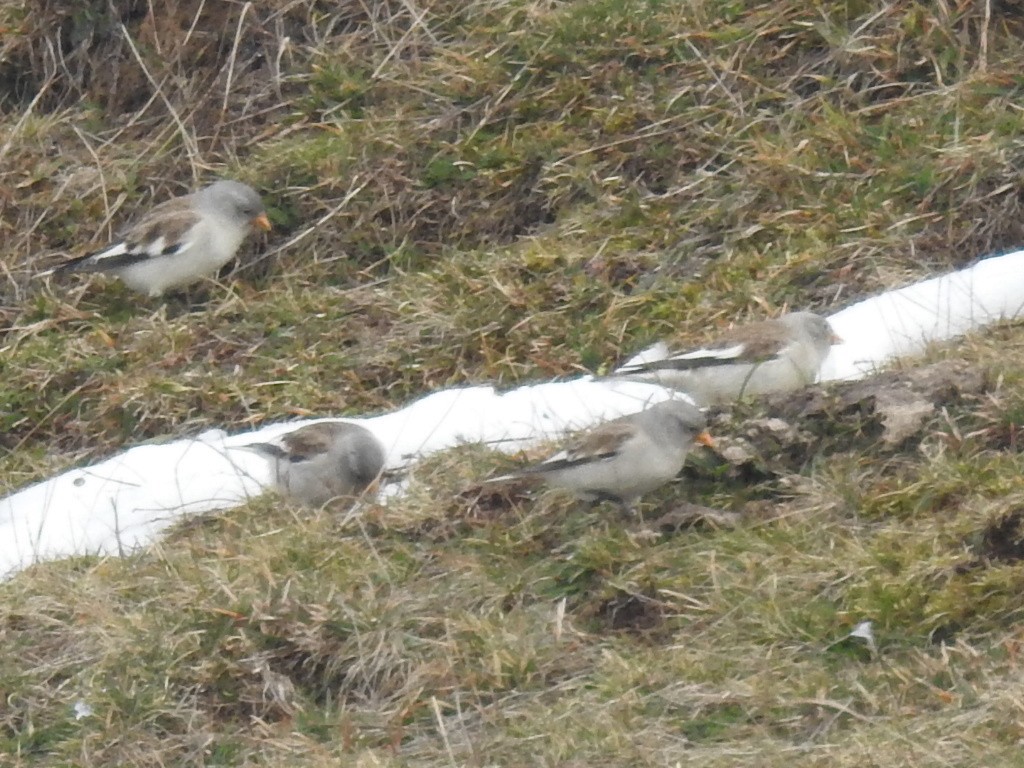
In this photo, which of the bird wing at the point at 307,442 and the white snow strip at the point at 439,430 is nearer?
the bird wing at the point at 307,442

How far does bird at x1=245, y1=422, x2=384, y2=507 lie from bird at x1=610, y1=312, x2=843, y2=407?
1187mm

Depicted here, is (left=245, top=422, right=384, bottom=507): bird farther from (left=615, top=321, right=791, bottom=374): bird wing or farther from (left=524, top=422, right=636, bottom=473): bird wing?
(left=615, top=321, right=791, bottom=374): bird wing

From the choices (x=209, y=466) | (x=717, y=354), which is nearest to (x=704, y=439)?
(x=717, y=354)

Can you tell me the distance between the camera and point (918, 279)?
313 inches

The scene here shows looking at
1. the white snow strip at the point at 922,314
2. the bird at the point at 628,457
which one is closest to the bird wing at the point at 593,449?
the bird at the point at 628,457

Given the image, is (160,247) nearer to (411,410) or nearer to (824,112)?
(411,410)

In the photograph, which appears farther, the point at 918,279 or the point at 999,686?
the point at 918,279

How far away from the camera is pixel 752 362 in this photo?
7.11m

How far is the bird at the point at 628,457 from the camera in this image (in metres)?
6.16

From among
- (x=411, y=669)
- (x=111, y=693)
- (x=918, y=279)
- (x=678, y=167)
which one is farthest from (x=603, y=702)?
(x=678, y=167)

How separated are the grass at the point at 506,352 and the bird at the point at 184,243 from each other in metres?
0.18

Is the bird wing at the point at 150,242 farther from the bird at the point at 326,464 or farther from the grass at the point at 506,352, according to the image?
the bird at the point at 326,464

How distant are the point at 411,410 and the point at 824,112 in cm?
255

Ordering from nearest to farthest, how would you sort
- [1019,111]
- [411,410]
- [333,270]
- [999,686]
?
[999,686] → [411,410] → [1019,111] → [333,270]
